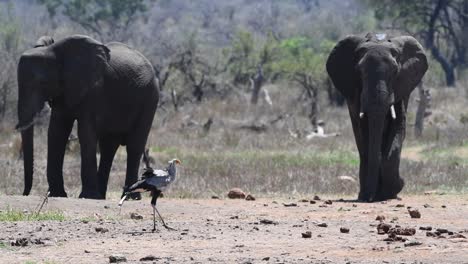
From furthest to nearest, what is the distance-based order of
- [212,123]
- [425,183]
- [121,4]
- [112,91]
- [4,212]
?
[121,4], [212,123], [425,183], [112,91], [4,212]

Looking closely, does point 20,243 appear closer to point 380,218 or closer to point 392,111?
point 380,218

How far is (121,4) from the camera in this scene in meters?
73.9

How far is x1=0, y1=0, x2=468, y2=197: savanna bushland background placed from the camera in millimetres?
20531

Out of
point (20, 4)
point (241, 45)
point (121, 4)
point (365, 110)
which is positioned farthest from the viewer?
point (20, 4)

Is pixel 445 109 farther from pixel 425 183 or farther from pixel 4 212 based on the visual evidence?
pixel 4 212

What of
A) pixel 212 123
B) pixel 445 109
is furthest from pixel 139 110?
pixel 445 109

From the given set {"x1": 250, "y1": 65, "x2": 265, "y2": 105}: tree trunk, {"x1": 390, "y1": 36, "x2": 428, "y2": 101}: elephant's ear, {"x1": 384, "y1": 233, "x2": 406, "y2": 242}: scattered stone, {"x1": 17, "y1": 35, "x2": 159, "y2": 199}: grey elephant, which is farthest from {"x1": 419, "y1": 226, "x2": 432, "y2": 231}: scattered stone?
{"x1": 250, "y1": 65, "x2": 265, "y2": 105}: tree trunk

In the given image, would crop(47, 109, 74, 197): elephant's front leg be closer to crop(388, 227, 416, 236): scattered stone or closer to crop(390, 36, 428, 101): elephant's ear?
crop(390, 36, 428, 101): elephant's ear

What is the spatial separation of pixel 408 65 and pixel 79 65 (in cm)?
476

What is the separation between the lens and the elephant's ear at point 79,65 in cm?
1683

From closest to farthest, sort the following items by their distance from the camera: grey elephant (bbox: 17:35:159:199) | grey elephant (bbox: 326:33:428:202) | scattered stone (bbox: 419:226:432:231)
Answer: scattered stone (bbox: 419:226:432:231) < grey elephant (bbox: 326:33:428:202) < grey elephant (bbox: 17:35:159:199)

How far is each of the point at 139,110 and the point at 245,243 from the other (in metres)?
7.77

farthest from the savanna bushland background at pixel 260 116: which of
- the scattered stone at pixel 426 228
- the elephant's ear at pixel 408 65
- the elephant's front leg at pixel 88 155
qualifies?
the scattered stone at pixel 426 228

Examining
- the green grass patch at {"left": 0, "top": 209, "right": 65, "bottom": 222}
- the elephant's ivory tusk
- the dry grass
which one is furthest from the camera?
the dry grass
